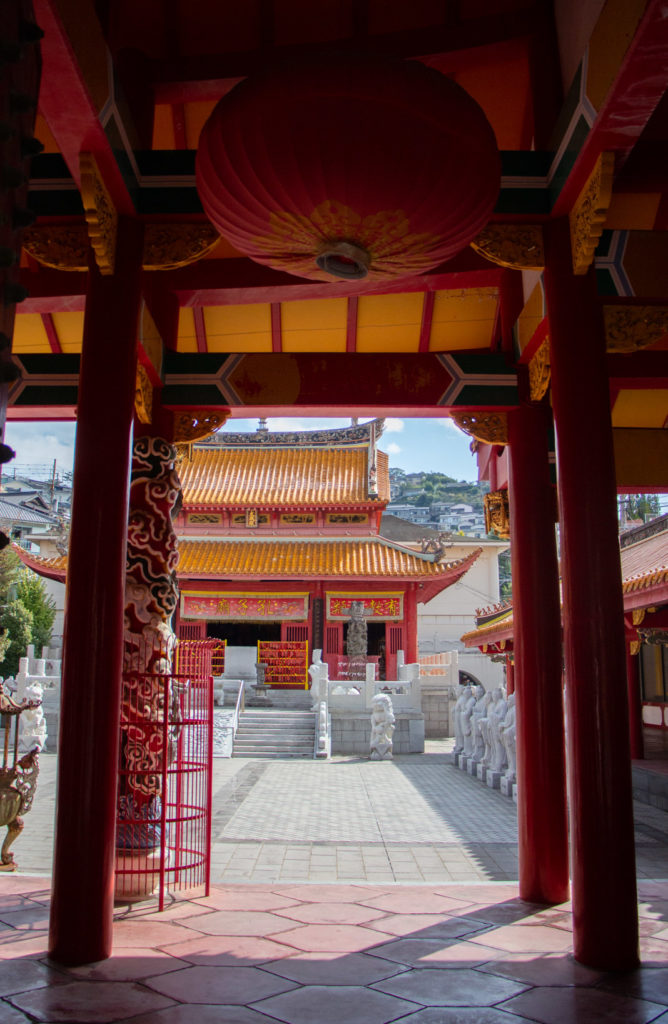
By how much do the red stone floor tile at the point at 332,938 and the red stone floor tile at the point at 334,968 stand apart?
0.37 ft

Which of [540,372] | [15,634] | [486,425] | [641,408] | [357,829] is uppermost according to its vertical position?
[641,408]

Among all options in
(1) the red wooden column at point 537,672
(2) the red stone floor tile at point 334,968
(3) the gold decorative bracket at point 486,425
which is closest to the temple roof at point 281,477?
(3) the gold decorative bracket at point 486,425

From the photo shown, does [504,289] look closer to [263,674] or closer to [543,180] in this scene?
[543,180]

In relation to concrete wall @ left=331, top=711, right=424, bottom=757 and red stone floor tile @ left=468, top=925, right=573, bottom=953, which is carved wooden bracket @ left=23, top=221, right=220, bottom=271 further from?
concrete wall @ left=331, top=711, right=424, bottom=757

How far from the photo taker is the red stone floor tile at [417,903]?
4641mm

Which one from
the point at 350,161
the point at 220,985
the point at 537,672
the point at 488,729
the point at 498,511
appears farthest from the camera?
the point at 488,729

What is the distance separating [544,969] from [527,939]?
0.53 m

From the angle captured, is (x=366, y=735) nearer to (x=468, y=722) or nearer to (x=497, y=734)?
(x=468, y=722)

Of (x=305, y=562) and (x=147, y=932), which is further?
(x=305, y=562)

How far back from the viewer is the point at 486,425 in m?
6.05

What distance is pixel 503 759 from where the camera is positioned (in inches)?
482

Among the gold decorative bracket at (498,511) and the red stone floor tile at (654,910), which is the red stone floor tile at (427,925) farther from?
the gold decorative bracket at (498,511)

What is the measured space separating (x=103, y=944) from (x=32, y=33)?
11.9ft

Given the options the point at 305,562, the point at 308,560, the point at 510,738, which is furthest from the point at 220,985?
the point at 308,560
